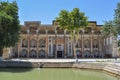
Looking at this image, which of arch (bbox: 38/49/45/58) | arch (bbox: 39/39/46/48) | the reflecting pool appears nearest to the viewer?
the reflecting pool

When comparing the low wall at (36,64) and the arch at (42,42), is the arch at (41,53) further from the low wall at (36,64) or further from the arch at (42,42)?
the low wall at (36,64)

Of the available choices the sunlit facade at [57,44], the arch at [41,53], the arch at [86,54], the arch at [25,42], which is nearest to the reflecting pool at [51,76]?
the arch at [86,54]

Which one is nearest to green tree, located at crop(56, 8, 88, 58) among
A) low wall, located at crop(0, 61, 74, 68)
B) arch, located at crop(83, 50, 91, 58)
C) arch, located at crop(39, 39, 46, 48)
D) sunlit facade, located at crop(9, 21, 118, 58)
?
low wall, located at crop(0, 61, 74, 68)

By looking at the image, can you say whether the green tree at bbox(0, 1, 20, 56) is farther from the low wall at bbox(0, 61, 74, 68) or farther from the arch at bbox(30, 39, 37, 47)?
the arch at bbox(30, 39, 37, 47)

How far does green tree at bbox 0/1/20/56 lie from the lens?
46500 mm

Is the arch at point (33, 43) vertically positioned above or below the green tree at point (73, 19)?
below

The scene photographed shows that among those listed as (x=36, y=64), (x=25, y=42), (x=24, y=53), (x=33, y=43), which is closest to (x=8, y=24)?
(x=36, y=64)

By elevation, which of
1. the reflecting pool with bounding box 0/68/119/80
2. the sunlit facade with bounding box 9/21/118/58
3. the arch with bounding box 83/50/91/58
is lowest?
the reflecting pool with bounding box 0/68/119/80

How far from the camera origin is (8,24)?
154 feet

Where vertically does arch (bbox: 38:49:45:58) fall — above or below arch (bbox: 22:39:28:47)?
below

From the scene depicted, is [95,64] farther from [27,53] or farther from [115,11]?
[27,53]

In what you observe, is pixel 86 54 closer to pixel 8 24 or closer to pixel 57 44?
pixel 57 44

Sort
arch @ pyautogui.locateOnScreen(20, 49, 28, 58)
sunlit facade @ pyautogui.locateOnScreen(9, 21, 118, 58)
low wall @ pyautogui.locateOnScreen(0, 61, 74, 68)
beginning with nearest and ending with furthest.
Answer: low wall @ pyautogui.locateOnScreen(0, 61, 74, 68)
arch @ pyautogui.locateOnScreen(20, 49, 28, 58)
sunlit facade @ pyautogui.locateOnScreen(9, 21, 118, 58)

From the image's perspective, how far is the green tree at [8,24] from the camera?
46500 millimetres
